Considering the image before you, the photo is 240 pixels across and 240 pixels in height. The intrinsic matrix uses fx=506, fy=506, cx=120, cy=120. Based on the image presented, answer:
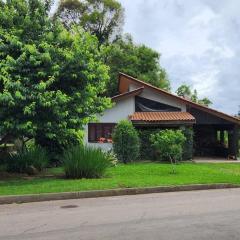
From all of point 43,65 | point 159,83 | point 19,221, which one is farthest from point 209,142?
point 19,221

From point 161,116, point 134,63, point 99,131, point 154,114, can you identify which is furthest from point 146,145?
point 134,63

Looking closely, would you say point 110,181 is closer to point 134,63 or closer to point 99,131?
point 99,131

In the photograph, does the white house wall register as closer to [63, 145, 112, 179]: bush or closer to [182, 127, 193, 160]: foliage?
[182, 127, 193, 160]: foliage

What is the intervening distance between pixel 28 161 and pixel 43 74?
5.00 m

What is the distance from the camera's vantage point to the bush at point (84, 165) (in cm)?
1752

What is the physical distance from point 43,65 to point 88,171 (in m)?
3.96

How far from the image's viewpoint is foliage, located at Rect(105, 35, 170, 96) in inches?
1834

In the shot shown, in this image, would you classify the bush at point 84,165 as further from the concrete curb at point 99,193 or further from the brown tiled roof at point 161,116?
the brown tiled roof at point 161,116

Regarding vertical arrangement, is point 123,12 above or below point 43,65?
above

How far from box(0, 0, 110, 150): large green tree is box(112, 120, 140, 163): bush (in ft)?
25.9

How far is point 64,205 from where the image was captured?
12.6 meters

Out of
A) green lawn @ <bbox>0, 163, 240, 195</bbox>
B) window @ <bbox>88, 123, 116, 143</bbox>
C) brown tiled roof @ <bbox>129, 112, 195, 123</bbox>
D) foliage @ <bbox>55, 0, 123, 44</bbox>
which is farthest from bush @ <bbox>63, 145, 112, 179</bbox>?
foliage @ <bbox>55, 0, 123, 44</bbox>

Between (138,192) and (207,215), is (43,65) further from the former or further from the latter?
(207,215)

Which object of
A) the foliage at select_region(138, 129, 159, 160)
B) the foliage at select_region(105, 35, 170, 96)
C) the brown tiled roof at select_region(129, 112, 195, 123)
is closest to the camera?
the foliage at select_region(138, 129, 159, 160)
